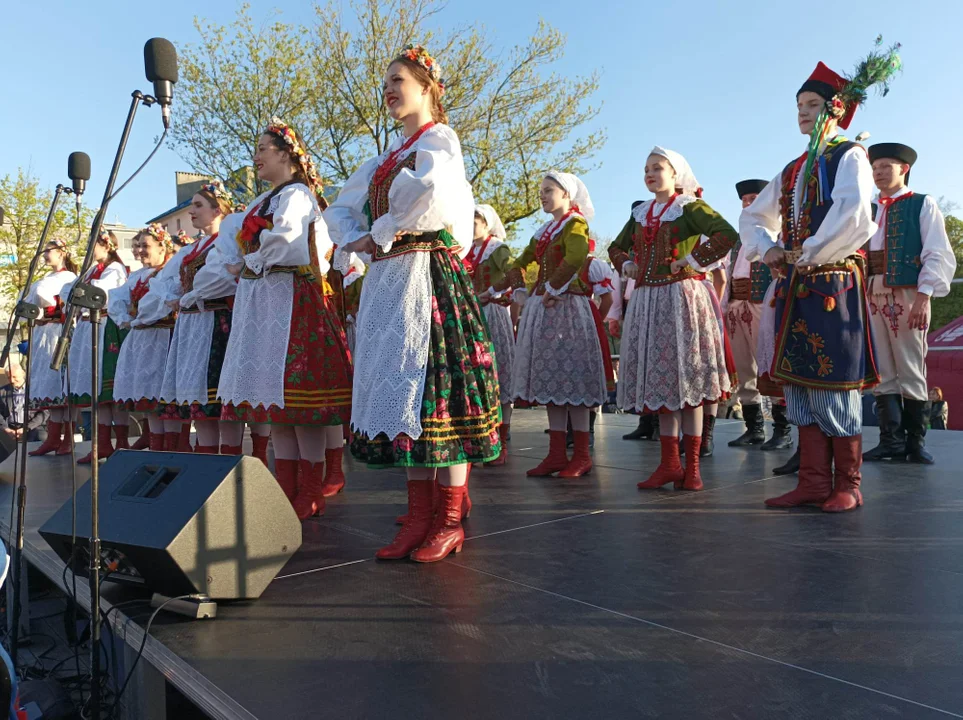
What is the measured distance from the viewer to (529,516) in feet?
11.5

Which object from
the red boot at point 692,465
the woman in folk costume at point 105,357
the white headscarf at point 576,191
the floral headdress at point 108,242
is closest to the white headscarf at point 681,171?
the white headscarf at point 576,191

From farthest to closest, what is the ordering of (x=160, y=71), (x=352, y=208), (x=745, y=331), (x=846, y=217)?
(x=745, y=331), (x=846, y=217), (x=352, y=208), (x=160, y=71)

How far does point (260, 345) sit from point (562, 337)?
188 centimetres

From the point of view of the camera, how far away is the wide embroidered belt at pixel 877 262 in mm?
4945

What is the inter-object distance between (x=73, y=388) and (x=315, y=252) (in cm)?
349

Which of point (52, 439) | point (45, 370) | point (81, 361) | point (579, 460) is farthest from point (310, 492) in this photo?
point (52, 439)

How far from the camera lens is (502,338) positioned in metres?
5.92

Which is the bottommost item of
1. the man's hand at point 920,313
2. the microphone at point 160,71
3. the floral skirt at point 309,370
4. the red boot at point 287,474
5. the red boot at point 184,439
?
the red boot at point 287,474

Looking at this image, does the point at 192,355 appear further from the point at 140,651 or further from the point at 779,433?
the point at 779,433

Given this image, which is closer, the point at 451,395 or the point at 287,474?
the point at 451,395

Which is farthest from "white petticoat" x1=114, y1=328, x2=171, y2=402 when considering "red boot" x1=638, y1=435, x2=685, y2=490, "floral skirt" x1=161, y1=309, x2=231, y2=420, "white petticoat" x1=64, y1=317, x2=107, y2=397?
"red boot" x1=638, y1=435, x2=685, y2=490

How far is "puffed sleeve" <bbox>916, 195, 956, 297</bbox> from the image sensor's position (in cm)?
467

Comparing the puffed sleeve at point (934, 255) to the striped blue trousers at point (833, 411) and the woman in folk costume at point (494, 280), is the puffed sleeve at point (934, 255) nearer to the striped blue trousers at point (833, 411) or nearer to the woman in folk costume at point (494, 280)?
the striped blue trousers at point (833, 411)

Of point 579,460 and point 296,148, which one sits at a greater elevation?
point 296,148
